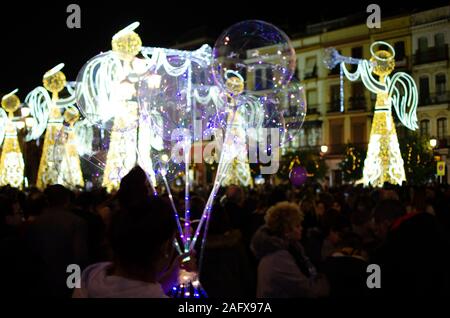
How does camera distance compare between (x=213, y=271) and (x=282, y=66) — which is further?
(x=282, y=66)

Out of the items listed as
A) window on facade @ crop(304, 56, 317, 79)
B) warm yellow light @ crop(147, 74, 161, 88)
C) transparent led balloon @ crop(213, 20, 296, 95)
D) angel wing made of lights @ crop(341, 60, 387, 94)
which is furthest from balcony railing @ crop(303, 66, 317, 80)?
warm yellow light @ crop(147, 74, 161, 88)

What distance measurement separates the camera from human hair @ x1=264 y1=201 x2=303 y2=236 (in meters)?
4.12

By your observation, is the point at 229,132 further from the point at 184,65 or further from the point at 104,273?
the point at 104,273

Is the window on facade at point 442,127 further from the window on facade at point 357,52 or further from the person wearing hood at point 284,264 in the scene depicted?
the person wearing hood at point 284,264

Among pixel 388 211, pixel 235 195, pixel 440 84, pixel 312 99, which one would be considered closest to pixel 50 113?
pixel 235 195

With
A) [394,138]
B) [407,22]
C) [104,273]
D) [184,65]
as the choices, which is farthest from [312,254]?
[407,22]

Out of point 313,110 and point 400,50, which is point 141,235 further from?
point 313,110

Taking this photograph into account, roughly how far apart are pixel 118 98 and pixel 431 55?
102 ft

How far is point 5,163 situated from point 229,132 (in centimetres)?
1979

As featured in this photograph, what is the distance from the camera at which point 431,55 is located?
37500 mm

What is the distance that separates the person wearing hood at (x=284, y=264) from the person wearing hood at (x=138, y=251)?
1.52m

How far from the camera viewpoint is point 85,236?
5227 mm

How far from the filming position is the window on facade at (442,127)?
37.1 m

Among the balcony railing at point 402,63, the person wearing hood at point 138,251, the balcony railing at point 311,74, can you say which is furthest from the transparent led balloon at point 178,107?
the balcony railing at point 311,74
